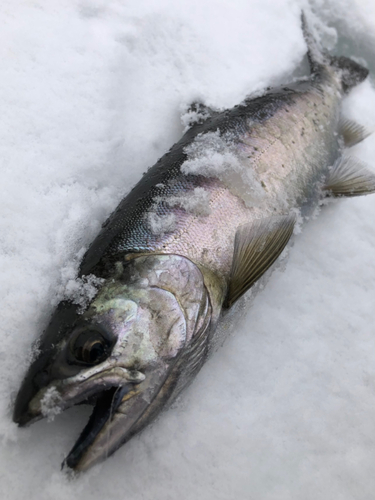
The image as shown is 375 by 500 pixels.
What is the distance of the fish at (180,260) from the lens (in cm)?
144

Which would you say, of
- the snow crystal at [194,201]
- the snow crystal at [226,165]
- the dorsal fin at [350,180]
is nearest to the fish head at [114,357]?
the snow crystal at [194,201]

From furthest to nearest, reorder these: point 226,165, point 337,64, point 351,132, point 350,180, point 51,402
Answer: point 337,64 → point 351,132 → point 350,180 → point 226,165 → point 51,402

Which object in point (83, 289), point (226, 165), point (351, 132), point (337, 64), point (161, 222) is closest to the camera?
point (83, 289)

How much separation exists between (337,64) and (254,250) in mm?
2314

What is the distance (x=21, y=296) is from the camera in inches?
73.5

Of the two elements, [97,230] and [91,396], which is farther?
[97,230]

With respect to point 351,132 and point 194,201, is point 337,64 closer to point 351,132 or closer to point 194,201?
point 351,132

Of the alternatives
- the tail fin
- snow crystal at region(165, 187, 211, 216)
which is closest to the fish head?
snow crystal at region(165, 187, 211, 216)

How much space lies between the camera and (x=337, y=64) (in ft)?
10.5

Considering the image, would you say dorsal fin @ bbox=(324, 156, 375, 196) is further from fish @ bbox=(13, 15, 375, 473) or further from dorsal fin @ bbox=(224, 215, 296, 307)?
dorsal fin @ bbox=(224, 215, 296, 307)

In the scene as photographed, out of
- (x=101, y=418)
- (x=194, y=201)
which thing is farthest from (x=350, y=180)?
(x=101, y=418)

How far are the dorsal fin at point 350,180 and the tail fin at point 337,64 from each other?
100 centimetres

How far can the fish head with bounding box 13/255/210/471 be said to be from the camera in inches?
55.8

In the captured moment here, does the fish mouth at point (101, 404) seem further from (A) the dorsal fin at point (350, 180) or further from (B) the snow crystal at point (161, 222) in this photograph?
(A) the dorsal fin at point (350, 180)
